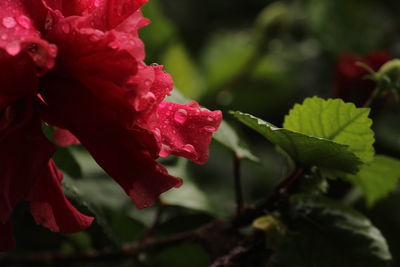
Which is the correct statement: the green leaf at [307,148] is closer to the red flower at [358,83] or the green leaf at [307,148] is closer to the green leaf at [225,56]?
the red flower at [358,83]

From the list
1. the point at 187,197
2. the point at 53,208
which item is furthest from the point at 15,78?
the point at 187,197

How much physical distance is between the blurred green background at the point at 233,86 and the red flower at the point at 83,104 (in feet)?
0.60

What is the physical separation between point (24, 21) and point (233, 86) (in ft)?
2.81

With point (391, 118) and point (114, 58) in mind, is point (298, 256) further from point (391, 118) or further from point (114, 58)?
point (391, 118)

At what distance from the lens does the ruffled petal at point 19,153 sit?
496 millimetres

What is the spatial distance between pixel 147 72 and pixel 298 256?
0.29m

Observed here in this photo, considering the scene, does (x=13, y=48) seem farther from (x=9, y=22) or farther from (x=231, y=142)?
(x=231, y=142)

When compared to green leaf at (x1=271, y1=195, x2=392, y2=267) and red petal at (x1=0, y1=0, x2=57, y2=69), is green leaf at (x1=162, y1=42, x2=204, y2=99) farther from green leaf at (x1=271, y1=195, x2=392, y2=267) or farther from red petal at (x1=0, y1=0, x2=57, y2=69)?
red petal at (x1=0, y1=0, x2=57, y2=69)

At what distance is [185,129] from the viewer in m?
0.56

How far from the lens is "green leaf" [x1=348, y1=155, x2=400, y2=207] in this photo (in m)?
0.75

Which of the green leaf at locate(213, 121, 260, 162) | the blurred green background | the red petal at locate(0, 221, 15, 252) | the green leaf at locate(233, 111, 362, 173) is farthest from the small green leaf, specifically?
the red petal at locate(0, 221, 15, 252)

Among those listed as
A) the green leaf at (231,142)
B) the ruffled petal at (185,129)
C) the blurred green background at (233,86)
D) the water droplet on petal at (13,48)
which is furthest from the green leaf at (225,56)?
the water droplet on petal at (13,48)

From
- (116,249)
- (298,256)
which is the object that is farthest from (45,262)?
(298,256)

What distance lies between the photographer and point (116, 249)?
756 millimetres
